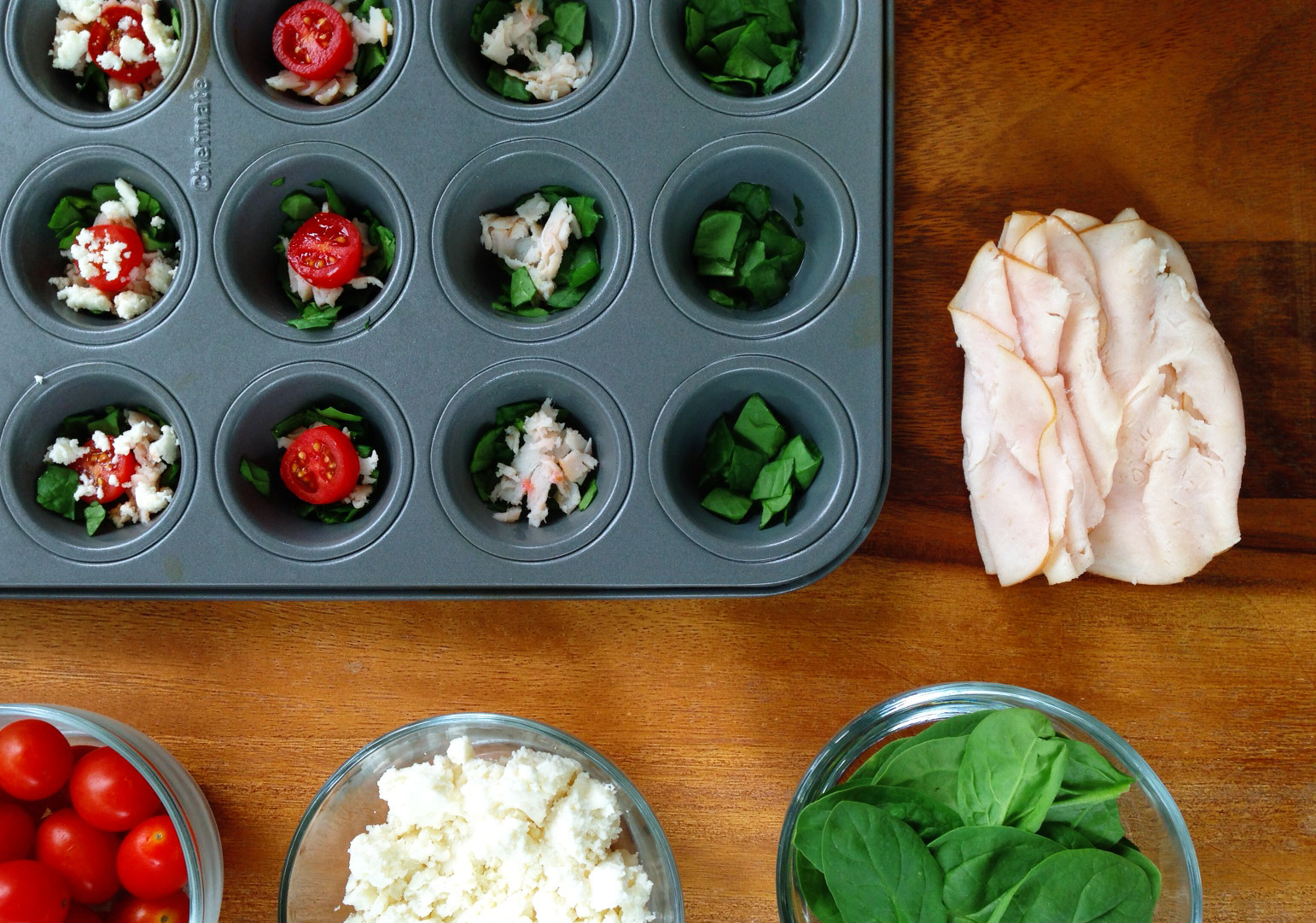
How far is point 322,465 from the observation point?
5.56ft

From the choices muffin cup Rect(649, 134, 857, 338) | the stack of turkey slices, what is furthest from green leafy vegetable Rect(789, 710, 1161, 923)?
muffin cup Rect(649, 134, 857, 338)

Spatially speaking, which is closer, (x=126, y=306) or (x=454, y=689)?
(x=126, y=306)

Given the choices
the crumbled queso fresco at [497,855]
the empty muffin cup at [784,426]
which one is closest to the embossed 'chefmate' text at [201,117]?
the empty muffin cup at [784,426]

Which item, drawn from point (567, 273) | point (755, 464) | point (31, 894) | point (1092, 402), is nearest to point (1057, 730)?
point (1092, 402)

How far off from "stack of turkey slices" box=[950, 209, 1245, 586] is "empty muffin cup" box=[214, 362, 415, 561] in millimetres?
1050

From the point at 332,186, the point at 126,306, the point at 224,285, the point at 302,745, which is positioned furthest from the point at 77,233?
the point at 302,745

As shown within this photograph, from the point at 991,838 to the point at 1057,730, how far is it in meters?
0.37

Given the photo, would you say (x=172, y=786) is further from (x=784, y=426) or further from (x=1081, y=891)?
(x=1081, y=891)

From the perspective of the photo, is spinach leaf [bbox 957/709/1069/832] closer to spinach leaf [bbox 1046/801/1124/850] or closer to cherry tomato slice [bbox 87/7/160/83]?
spinach leaf [bbox 1046/801/1124/850]

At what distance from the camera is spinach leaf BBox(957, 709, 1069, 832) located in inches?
53.4

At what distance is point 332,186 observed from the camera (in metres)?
1.76

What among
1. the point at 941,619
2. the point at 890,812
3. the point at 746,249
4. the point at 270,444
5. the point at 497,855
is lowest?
the point at 497,855

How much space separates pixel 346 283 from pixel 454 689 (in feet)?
2.60

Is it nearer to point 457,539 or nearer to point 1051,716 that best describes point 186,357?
point 457,539
